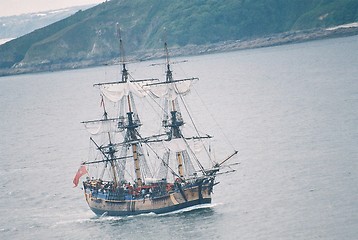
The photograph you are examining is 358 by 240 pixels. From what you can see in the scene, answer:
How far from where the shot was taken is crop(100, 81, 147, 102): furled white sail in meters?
105

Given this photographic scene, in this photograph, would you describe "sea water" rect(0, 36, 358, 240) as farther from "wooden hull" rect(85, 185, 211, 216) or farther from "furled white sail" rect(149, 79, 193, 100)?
"furled white sail" rect(149, 79, 193, 100)

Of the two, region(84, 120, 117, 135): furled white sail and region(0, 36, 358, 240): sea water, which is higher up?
region(84, 120, 117, 135): furled white sail

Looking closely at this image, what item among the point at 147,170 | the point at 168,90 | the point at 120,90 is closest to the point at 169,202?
the point at 147,170

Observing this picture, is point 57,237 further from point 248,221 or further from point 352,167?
point 352,167

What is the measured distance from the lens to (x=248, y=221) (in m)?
86.5

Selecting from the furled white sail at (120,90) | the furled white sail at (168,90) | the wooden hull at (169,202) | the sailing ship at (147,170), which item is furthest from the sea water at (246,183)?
the furled white sail at (120,90)

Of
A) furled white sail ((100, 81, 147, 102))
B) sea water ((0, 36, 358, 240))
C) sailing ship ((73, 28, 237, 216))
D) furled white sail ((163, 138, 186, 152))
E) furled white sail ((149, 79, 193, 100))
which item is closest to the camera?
sea water ((0, 36, 358, 240))

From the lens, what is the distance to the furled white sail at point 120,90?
104625 millimetres

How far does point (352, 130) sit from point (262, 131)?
1588cm

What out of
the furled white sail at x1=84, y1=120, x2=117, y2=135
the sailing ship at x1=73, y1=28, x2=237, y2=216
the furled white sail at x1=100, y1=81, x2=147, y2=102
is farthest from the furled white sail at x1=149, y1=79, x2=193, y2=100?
the furled white sail at x1=84, y1=120, x2=117, y2=135

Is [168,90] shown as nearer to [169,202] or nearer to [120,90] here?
[120,90]

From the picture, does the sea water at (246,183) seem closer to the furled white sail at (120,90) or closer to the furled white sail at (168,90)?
the furled white sail at (168,90)

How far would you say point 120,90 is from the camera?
104812 millimetres

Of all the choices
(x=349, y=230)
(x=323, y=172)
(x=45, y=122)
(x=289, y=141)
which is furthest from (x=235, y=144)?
(x=45, y=122)
